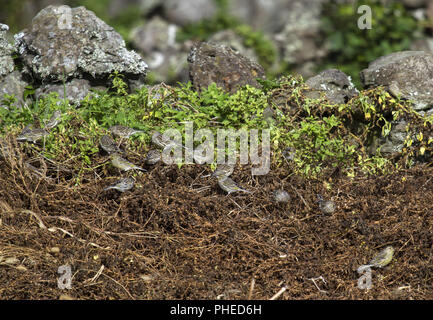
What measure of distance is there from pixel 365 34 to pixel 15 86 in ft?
17.3

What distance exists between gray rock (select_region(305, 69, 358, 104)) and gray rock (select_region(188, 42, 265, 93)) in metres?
0.52

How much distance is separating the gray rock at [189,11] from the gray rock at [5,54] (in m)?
4.82

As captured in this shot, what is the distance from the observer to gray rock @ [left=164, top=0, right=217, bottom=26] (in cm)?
1005

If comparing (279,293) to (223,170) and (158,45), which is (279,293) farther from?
(158,45)

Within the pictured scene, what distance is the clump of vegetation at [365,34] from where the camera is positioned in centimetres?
856

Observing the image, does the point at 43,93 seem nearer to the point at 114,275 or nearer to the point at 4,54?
the point at 4,54

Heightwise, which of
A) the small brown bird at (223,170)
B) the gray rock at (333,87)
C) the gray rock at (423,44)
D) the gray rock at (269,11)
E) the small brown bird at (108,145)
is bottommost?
the small brown bird at (223,170)

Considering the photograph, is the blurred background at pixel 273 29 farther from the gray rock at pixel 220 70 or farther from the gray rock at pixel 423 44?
the gray rock at pixel 220 70

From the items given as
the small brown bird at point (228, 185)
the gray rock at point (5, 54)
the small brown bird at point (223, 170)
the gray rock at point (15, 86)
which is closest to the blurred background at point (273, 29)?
the gray rock at point (5, 54)

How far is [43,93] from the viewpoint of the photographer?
17.9 ft

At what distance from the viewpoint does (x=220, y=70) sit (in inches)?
218

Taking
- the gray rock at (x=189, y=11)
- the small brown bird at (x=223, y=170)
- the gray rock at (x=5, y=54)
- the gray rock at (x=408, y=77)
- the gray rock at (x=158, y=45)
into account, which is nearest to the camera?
the small brown bird at (x=223, y=170)

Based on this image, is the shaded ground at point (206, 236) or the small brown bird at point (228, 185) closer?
the shaded ground at point (206, 236)
